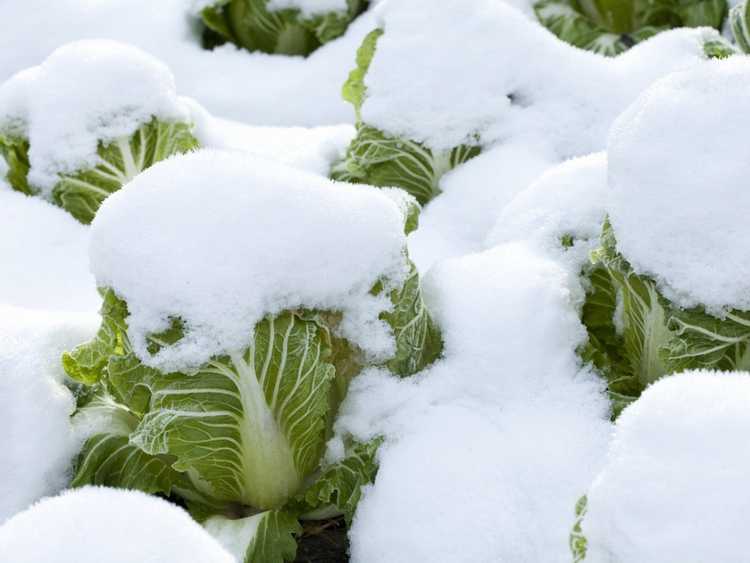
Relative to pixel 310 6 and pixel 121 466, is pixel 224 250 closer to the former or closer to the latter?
pixel 121 466

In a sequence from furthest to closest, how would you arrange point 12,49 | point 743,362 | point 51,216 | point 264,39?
point 264,39 < point 12,49 < point 51,216 < point 743,362

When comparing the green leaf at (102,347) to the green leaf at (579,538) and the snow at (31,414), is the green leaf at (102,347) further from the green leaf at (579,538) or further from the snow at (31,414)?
the green leaf at (579,538)

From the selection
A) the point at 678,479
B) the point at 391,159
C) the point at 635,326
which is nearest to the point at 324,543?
the point at 635,326

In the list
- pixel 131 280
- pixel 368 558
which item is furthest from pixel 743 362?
pixel 131 280

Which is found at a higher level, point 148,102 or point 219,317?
point 219,317

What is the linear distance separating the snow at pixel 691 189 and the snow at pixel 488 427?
36 centimetres

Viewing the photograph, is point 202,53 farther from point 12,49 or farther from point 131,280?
point 131,280

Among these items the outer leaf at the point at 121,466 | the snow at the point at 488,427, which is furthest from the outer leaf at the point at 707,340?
the outer leaf at the point at 121,466

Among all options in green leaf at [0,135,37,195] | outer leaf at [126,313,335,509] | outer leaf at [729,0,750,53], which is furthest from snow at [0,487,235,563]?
outer leaf at [729,0,750,53]

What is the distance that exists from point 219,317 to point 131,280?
0.22 m

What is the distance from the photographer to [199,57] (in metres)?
5.14

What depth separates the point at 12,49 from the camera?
16.3 ft

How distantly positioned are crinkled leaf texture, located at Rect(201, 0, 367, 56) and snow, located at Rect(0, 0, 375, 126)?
0.10 meters

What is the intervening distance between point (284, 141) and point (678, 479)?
277cm
